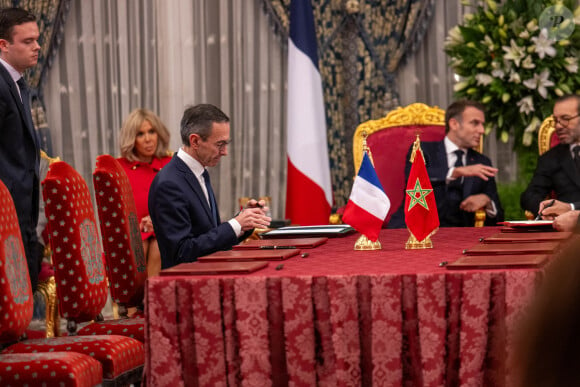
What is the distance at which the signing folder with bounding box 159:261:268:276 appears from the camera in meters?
2.34

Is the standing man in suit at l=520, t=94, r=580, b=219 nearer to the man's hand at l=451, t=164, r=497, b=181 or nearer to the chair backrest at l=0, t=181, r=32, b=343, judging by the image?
the man's hand at l=451, t=164, r=497, b=181

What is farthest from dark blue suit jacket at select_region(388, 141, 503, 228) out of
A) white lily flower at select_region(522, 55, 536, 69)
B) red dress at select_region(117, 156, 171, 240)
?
red dress at select_region(117, 156, 171, 240)

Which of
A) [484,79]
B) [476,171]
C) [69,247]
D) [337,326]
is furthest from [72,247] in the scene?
[484,79]

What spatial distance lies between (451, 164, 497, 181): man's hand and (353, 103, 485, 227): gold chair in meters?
0.60

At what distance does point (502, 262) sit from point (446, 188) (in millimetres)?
2763

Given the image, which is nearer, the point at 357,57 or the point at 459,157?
the point at 459,157

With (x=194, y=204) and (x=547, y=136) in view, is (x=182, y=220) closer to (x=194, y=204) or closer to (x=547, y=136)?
(x=194, y=204)

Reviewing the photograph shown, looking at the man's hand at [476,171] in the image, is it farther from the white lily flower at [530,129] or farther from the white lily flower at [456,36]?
the white lily flower at [456,36]

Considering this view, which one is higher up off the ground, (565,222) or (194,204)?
(194,204)

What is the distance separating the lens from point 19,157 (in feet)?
11.6

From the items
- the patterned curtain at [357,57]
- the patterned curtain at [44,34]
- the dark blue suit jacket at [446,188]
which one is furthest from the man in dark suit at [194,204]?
the patterned curtain at [44,34]

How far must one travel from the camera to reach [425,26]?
6289 mm

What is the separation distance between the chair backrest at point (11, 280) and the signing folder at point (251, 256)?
56cm

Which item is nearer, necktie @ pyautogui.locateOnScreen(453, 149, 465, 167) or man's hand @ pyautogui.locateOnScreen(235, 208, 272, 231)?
man's hand @ pyautogui.locateOnScreen(235, 208, 272, 231)
